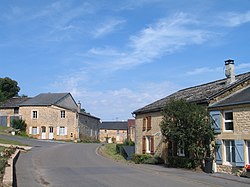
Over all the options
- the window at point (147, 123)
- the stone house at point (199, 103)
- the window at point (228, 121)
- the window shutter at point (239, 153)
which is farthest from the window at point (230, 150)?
the window at point (147, 123)

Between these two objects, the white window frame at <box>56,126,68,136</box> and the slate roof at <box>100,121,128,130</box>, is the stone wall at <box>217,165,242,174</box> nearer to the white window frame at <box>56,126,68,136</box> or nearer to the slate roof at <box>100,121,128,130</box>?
the white window frame at <box>56,126,68,136</box>

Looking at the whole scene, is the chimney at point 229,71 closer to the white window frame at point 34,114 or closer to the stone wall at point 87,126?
the stone wall at point 87,126

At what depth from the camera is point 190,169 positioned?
21250 mm

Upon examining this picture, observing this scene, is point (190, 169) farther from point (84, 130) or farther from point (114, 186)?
point (84, 130)

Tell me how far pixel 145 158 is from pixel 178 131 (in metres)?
6.04

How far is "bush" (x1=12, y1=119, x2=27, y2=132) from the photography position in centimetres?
5209

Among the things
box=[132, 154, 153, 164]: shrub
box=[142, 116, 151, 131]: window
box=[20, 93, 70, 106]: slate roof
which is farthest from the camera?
box=[20, 93, 70, 106]: slate roof

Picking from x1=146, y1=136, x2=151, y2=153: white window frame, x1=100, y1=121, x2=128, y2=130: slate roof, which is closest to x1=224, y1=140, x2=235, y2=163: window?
x1=146, y1=136, x2=151, y2=153: white window frame

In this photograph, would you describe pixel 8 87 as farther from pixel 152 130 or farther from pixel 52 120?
pixel 152 130

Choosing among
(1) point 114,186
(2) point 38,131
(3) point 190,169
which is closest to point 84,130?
(2) point 38,131

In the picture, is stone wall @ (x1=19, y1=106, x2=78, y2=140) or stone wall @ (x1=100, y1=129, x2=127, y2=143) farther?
stone wall @ (x1=100, y1=129, x2=127, y2=143)

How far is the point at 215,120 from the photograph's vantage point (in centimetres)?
2045

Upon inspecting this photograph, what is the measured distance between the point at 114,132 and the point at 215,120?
63.5 meters

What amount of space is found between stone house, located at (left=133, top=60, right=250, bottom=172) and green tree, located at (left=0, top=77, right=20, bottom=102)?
5528 centimetres
